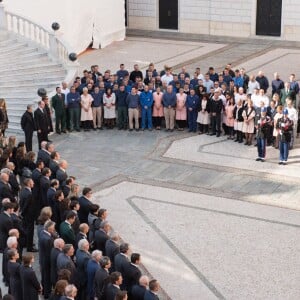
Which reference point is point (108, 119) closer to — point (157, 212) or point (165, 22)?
point (157, 212)

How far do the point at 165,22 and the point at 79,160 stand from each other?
17721 mm

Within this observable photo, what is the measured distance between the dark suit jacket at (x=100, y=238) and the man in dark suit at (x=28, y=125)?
7.13m

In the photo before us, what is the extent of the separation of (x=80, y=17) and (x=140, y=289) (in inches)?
830

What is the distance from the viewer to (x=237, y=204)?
16.1 meters

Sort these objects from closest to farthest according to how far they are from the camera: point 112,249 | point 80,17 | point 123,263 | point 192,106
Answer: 1. point 123,263
2. point 112,249
3. point 192,106
4. point 80,17

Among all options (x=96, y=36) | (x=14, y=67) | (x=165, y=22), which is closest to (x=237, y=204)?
(x=14, y=67)

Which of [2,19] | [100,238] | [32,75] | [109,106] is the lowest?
[100,238]

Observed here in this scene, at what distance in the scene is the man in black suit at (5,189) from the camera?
1370 cm

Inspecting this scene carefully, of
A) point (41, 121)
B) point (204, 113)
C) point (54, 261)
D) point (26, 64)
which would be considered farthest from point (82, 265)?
point (26, 64)

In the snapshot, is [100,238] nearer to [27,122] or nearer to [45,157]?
[45,157]

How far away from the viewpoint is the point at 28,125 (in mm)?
18875

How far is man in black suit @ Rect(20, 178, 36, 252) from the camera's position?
13484 millimetres

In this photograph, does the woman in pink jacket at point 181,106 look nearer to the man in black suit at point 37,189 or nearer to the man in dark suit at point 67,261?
the man in black suit at point 37,189

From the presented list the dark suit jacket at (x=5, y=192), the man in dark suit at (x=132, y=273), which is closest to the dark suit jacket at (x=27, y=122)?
the dark suit jacket at (x=5, y=192)
